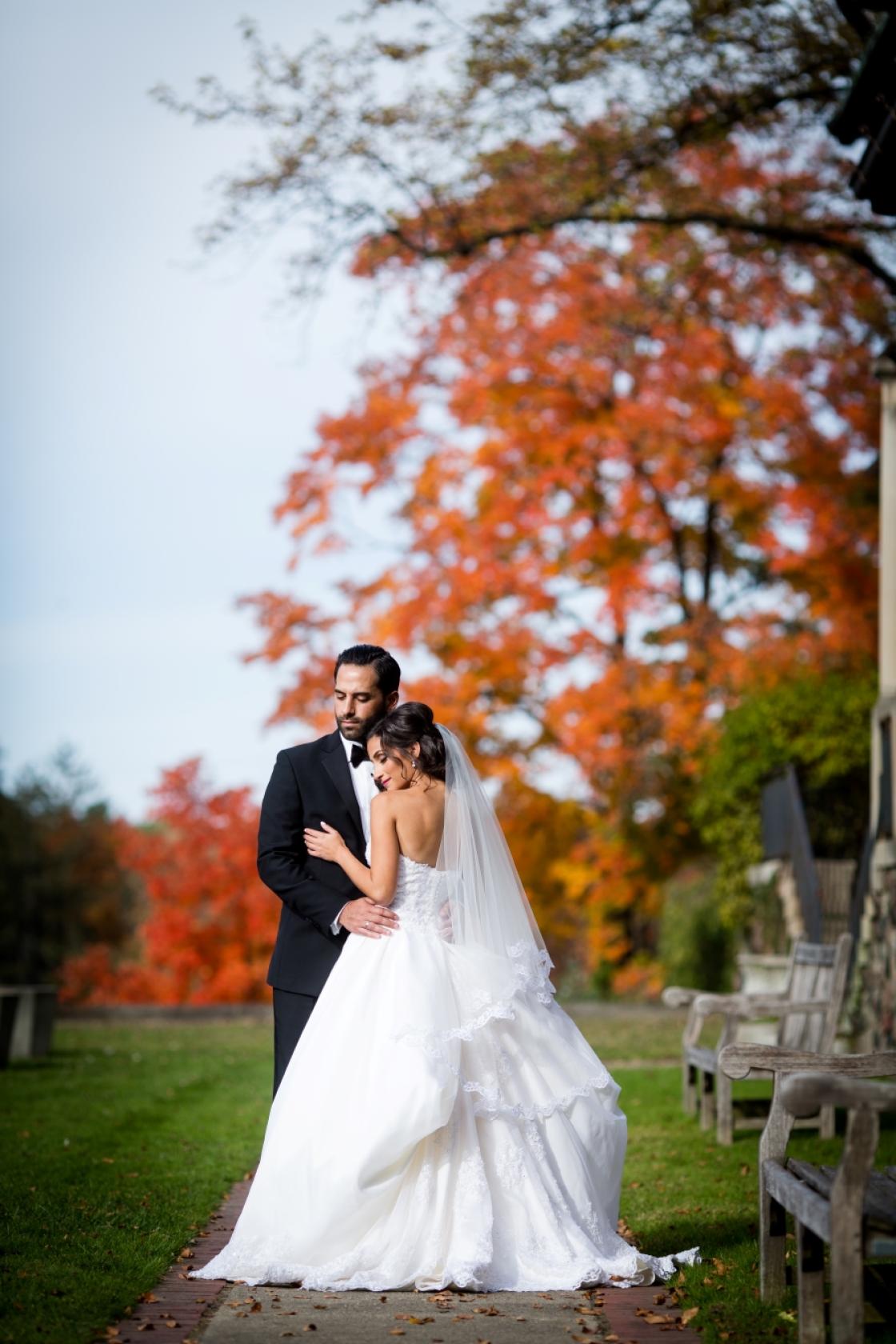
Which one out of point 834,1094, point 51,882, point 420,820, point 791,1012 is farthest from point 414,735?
point 51,882

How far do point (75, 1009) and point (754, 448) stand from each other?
12.1m

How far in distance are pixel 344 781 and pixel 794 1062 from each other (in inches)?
82.2

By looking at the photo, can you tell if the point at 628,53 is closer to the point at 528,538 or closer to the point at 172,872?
the point at 528,538

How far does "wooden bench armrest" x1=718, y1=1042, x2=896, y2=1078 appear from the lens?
202 inches

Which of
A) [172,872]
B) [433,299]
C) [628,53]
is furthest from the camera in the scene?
[172,872]

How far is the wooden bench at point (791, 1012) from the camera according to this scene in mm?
9000

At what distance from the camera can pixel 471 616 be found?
65.6 ft

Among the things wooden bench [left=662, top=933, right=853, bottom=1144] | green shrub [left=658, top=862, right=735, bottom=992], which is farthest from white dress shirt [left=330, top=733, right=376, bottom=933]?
green shrub [left=658, top=862, right=735, bottom=992]

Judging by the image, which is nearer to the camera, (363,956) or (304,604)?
(363,956)

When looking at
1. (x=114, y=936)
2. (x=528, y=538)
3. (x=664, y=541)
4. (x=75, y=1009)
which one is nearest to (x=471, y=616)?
(x=528, y=538)

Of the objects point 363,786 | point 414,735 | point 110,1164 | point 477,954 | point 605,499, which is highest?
point 605,499

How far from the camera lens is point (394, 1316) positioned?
500cm

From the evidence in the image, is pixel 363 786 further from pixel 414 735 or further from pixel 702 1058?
pixel 702 1058

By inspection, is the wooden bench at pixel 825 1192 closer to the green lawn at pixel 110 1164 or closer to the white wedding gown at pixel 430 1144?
the white wedding gown at pixel 430 1144
